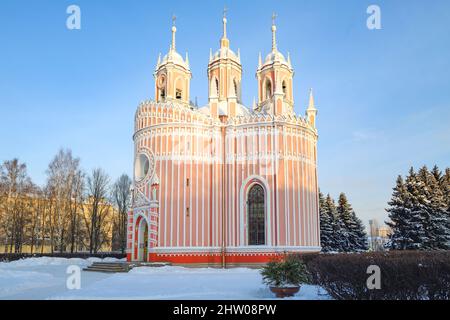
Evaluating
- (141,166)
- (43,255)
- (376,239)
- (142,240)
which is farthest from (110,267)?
(376,239)

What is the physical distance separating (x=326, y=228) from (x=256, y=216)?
19.5m

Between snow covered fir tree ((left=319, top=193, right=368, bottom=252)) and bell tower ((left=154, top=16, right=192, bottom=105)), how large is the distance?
69.9ft

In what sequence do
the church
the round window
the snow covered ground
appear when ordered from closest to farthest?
the snow covered ground
the church
the round window

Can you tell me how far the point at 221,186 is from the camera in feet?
94.2

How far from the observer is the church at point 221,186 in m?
27.5

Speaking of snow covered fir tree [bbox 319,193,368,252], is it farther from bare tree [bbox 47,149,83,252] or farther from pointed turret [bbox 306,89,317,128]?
bare tree [bbox 47,149,83,252]

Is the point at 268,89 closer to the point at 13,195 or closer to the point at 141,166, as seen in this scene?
the point at 141,166

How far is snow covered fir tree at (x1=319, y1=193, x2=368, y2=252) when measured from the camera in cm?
4488

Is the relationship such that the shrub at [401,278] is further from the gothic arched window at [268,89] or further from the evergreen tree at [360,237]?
the evergreen tree at [360,237]

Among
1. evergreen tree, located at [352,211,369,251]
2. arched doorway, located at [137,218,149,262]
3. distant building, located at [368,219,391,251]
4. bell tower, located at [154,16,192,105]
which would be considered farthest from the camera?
distant building, located at [368,219,391,251]

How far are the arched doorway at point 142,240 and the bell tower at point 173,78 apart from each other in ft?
33.1

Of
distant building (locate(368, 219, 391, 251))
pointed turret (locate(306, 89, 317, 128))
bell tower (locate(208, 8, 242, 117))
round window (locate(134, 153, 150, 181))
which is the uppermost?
bell tower (locate(208, 8, 242, 117))

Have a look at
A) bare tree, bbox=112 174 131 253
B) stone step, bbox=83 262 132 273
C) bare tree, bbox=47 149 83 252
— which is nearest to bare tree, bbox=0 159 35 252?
bare tree, bbox=47 149 83 252

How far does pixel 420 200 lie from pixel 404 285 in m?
27.5
